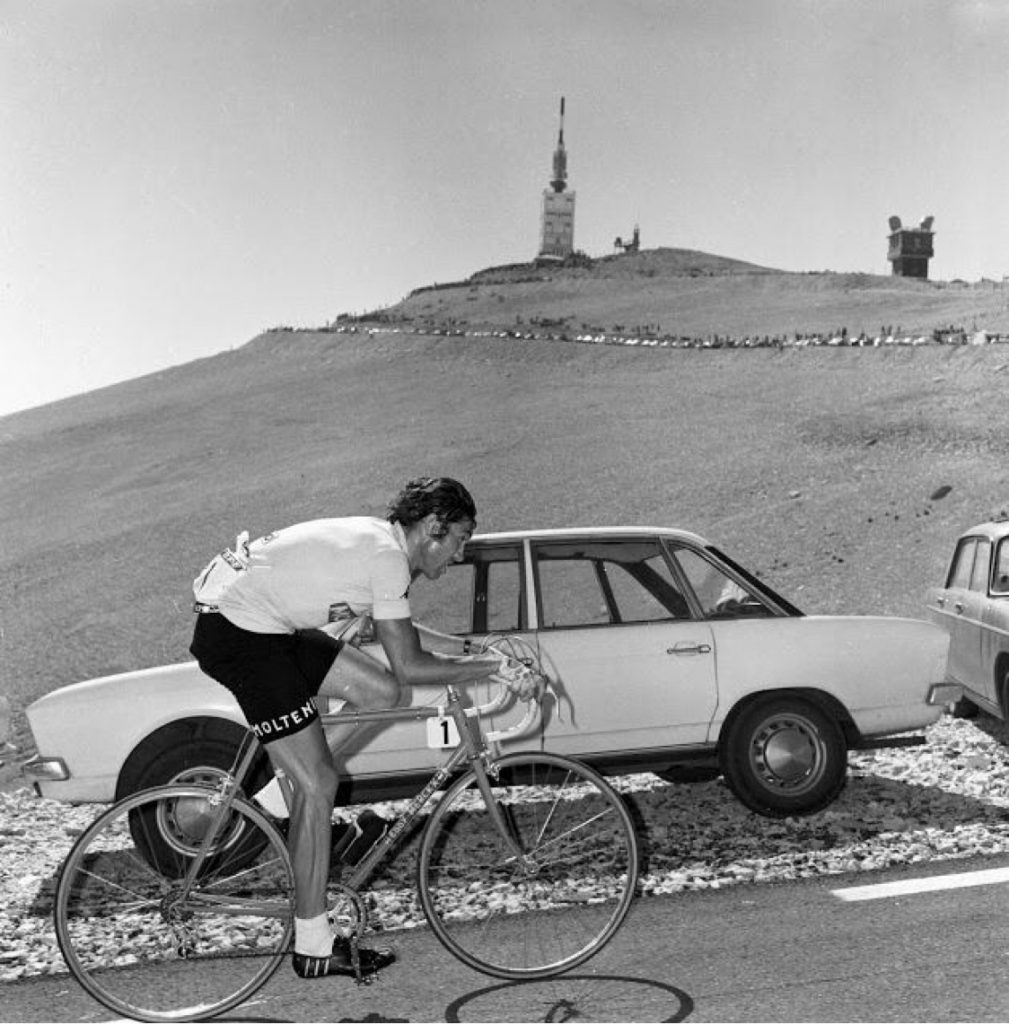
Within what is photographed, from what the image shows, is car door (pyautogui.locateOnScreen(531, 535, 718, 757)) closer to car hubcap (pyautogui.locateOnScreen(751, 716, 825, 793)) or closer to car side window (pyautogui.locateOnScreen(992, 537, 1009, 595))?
car hubcap (pyautogui.locateOnScreen(751, 716, 825, 793))

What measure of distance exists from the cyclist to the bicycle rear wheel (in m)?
0.14

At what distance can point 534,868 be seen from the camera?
4.36 meters

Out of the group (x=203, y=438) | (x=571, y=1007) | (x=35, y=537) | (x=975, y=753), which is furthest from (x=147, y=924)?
(x=203, y=438)

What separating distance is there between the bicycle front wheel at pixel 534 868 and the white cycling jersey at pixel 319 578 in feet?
2.25

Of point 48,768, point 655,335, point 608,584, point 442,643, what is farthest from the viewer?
point 655,335

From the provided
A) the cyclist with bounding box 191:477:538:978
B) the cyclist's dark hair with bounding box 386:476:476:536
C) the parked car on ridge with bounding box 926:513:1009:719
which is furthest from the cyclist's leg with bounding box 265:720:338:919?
the parked car on ridge with bounding box 926:513:1009:719

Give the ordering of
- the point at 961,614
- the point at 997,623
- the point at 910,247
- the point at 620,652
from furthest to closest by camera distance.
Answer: the point at 910,247 → the point at 961,614 → the point at 997,623 → the point at 620,652

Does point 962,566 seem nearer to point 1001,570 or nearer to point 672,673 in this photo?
point 1001,570

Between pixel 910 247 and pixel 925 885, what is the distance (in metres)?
61.7

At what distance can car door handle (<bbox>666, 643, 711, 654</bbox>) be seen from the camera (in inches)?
259

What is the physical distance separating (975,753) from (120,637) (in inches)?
489

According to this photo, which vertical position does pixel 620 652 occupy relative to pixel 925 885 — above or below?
above

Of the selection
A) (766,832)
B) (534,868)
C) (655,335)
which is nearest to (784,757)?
(766,832)

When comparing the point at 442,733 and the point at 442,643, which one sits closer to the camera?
the point at 442,733
